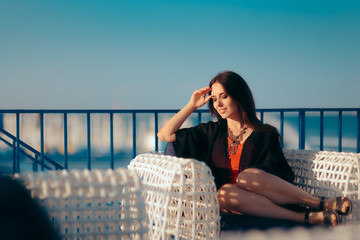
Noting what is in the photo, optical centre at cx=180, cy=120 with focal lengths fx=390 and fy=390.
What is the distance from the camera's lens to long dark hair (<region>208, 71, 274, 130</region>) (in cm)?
287

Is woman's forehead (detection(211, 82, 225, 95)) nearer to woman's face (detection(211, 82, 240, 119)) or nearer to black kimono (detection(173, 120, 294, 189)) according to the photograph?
woman's face (detection(211, 82, 240, 119))

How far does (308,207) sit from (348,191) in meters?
0.28

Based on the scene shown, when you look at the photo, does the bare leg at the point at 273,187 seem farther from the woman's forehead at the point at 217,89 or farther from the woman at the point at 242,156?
the woman's forehead at the point at 217,89

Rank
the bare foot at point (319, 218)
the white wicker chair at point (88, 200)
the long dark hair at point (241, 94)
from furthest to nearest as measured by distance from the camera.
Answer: the long dark hair at point (241, 94) → the bare foot at point (319, 218) → the white wicker chair at point (88, 200)

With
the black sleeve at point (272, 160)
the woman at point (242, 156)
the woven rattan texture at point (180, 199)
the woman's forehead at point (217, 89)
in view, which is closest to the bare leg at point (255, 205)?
the woman at point (242, 156)

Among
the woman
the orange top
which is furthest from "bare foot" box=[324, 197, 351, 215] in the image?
the orange top

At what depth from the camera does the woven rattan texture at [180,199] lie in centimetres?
190

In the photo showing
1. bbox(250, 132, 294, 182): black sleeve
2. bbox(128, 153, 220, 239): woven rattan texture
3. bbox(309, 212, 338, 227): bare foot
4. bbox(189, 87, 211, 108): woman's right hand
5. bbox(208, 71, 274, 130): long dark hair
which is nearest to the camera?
bbox(128, 153, 220, 239): woven rattan texture

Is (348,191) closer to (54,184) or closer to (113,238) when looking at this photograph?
(113,238)

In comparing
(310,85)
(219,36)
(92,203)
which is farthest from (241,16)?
(92,203)

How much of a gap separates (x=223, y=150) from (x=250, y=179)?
0.39 metres

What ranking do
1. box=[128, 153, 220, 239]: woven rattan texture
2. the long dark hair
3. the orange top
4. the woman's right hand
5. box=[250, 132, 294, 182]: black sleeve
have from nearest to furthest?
box=[128, 153, 220, 239]: woven rattan texture → box=[250, 132, 294, 182]: black sleeve → the orange top → the long dark hair → the woman's right hand

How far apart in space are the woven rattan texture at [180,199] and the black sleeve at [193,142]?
2.33 feet

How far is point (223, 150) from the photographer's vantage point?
9.25 feet
